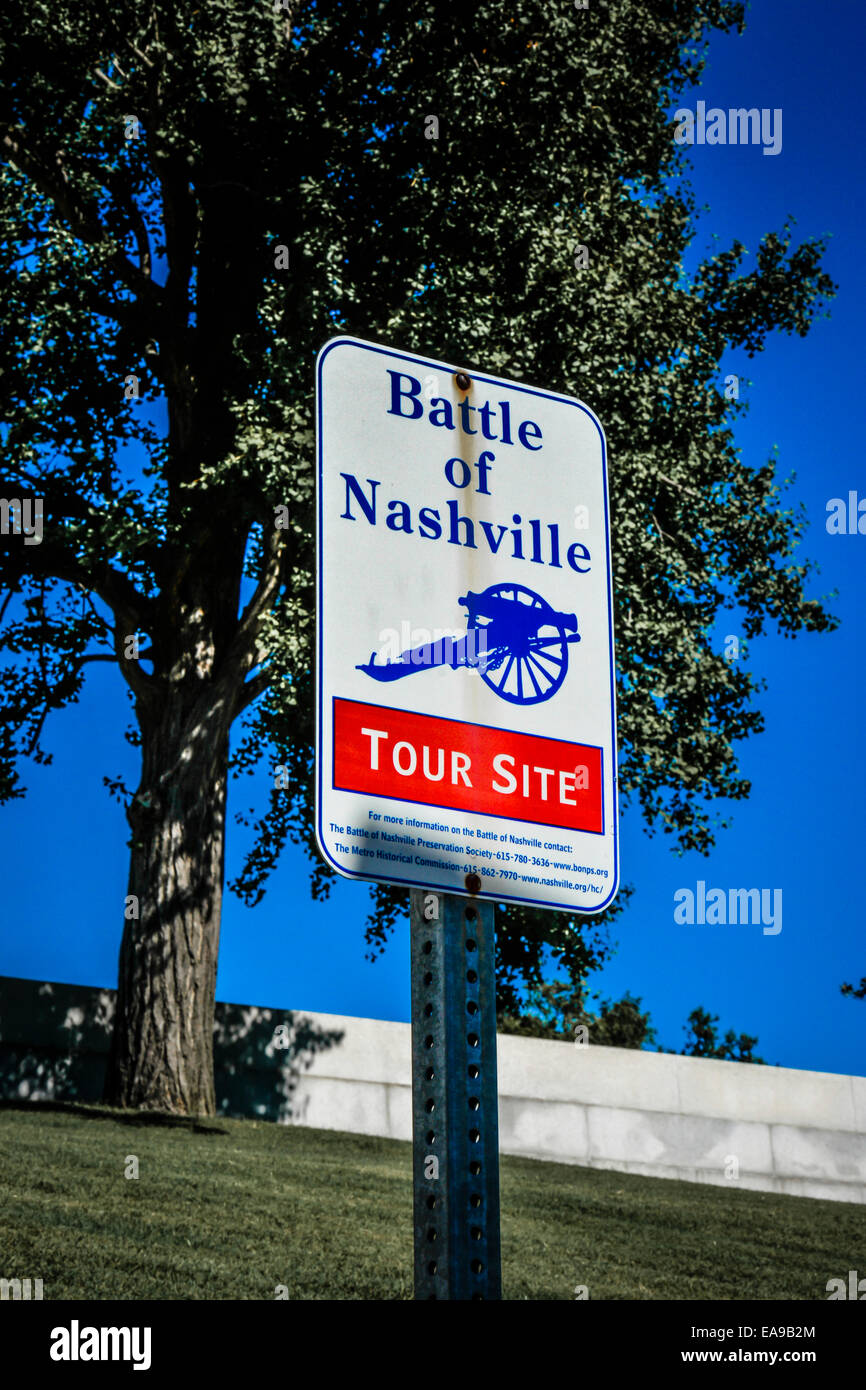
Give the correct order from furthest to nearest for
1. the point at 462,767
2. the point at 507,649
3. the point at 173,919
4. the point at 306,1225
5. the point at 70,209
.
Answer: the point at 70,209 < the point at 173,919 < the point at 306,1225 < the point at 507,649 < the point at 462,767

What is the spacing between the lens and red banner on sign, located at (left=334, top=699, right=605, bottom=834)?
2617 millimetres

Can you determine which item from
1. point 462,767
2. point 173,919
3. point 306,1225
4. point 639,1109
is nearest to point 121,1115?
point 173,919

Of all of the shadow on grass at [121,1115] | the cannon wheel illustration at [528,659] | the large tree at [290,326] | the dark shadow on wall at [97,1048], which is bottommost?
the shadow on grass at [121,1115]

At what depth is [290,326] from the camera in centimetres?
1619

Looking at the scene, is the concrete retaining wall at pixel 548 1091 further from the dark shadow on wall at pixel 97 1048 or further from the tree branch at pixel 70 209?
the tree branch at pixel 70 209

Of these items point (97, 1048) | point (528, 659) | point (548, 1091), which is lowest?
point (528, 659)

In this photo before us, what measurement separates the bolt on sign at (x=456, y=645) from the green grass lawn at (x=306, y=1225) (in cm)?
575

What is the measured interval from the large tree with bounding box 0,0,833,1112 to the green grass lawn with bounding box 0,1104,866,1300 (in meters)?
3.28

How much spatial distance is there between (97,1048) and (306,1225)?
8.64 m

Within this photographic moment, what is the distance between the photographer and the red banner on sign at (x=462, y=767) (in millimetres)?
2617

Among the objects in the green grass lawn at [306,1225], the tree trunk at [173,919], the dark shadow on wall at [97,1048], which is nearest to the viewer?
the green grass lawn at [306,1225]

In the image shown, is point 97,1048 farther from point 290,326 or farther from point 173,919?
point 290,326

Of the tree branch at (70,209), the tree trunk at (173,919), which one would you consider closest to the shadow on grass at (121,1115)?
the tree trunk at (173,919)
